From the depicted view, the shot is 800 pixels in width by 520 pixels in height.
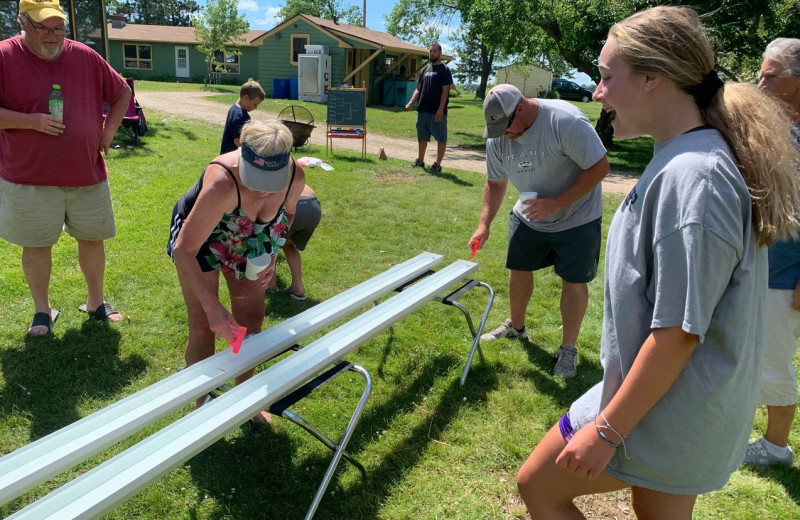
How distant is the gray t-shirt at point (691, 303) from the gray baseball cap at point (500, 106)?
178 centimetres

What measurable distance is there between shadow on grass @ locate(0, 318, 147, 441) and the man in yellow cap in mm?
240

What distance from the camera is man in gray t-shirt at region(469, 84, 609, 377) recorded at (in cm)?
330

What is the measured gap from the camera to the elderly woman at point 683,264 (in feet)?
4.28

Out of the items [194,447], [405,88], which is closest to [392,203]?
[194,447]

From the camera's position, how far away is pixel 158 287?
188 inches

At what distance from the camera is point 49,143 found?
12.0 ft

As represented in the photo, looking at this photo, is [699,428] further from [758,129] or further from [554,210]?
[554,210]

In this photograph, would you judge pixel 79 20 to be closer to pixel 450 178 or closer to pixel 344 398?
pixel 450 178

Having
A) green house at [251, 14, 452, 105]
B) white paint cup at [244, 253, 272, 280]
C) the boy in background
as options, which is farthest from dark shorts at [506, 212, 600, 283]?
green house at [251, 14, 452, 105]

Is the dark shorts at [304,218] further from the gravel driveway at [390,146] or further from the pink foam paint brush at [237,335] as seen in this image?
the gravel driveway at [390,146]

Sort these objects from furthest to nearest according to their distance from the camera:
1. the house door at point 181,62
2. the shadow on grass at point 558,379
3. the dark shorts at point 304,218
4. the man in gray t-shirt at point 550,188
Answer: the house door at point 181,62
the dark shorts at point 304,218
the shadow on grass at point 558,379
the man in gray t-shirt at point 550,188

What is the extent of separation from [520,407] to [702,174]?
8.05 feet

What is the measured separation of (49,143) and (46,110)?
0.67ft

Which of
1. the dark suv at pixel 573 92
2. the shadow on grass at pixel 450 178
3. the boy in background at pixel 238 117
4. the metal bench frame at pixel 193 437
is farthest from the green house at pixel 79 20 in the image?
the dark suv at pixel 573 92
